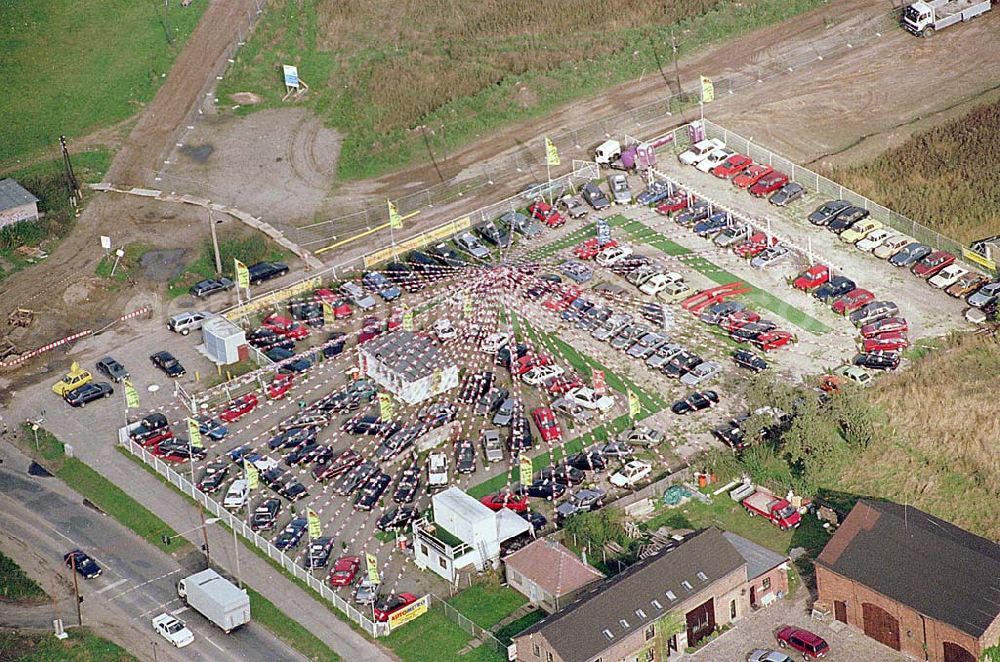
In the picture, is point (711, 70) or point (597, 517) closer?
point (597, 517)

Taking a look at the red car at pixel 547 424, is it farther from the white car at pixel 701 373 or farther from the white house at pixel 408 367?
the white car at pixel 701 373

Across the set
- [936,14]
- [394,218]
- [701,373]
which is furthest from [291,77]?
[936,14]

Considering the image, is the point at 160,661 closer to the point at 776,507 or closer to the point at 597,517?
the point at 597,517

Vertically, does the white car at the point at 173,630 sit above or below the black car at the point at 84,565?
below

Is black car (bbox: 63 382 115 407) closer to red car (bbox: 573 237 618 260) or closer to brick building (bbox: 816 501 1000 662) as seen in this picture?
red car (bbox: 573 237 618 260)

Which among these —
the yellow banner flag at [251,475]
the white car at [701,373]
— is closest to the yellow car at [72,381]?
the yellow banner flag at [251,475]

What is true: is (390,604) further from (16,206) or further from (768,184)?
(16,206)

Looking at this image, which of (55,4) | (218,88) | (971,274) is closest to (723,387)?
(971,274)
